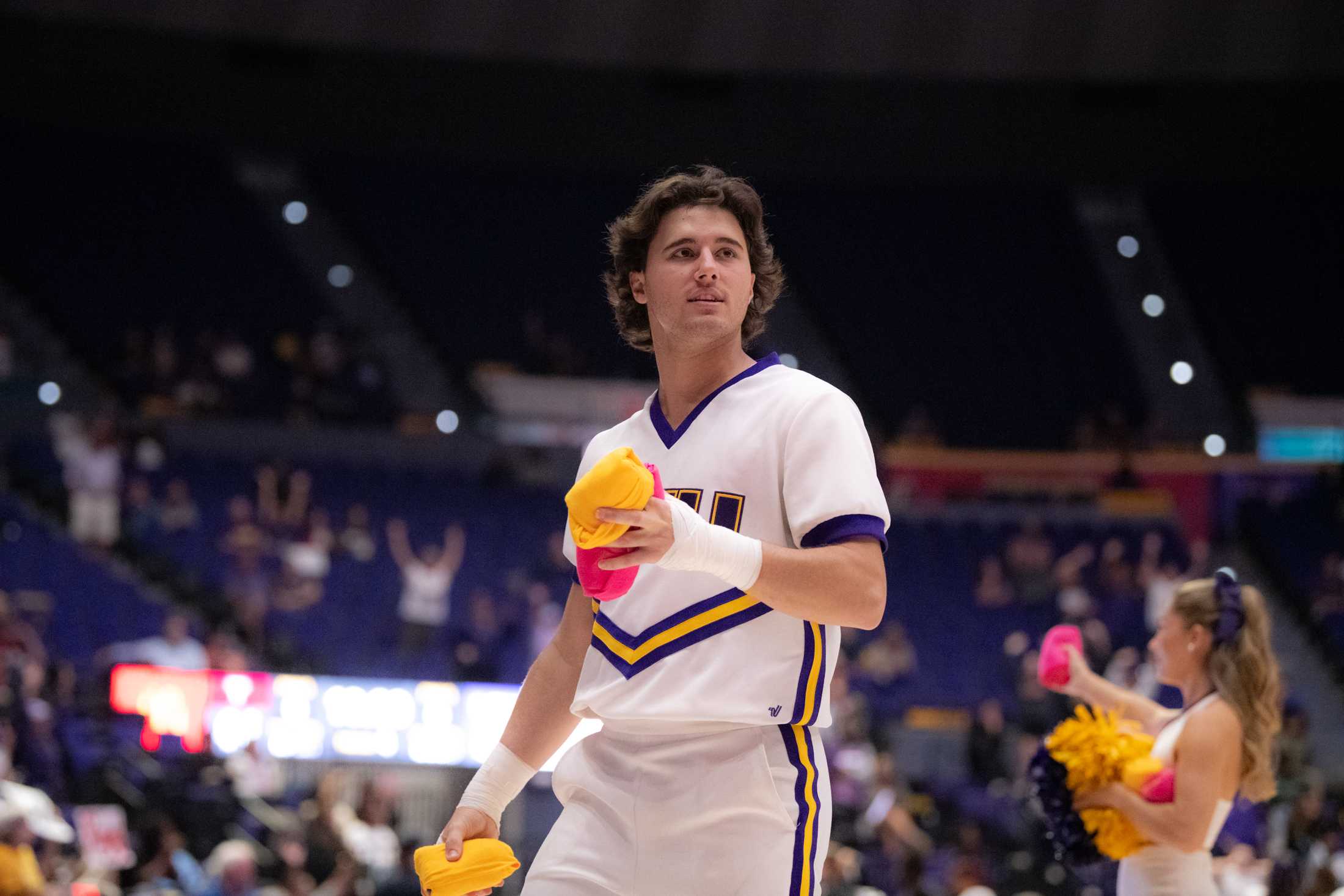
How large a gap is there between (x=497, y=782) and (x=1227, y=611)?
8.18ft

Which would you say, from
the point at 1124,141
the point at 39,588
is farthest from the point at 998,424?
the point at 39,588

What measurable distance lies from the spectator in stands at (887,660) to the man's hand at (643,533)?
1342 centimetres

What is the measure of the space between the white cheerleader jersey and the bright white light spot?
19.7 meters

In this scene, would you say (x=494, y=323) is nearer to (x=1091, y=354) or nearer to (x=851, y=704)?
(x=1091, y=354)

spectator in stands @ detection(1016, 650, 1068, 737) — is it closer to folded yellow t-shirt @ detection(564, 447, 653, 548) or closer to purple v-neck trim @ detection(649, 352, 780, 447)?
purple v-neck trim @ detection(649, 352, 780, 447)

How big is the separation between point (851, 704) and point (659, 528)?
38.1ft

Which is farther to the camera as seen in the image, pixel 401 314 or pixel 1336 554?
pixel 401 314

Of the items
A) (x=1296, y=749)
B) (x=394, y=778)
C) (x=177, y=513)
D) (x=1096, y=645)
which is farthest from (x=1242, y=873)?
(x=177, y=513)

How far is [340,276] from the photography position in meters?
21.8

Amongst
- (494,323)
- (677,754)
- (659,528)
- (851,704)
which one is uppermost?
(494,323)

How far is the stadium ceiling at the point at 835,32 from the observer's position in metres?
18.8

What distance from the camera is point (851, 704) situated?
44.3 feet

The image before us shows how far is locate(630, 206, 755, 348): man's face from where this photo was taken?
2746 mm

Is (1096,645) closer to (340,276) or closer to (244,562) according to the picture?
(244,562)
